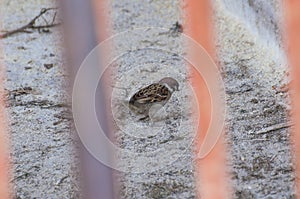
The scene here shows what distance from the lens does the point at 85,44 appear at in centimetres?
54

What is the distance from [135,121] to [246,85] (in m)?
0.21

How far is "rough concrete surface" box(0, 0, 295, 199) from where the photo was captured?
995 mm

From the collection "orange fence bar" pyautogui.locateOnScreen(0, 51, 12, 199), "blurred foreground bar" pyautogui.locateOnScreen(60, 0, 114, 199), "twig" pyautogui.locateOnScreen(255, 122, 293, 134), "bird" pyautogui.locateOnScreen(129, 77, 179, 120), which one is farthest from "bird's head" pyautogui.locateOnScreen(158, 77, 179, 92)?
"blurred foreground bar" pyautogui.locateOnScreen(60, 0, 114, 199)

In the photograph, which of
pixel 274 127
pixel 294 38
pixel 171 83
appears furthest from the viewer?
pixel 171 83

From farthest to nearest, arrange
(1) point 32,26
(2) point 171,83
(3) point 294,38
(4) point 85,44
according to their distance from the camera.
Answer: (1) point 32,26 → (2) point 171,83 → (3) point 294,38 → (4) point 85,44

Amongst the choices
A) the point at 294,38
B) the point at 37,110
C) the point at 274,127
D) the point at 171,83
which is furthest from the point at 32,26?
the point at 294,38

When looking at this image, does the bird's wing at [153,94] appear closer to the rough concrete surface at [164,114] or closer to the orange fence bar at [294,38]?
the rough concrete surface at [164,114]

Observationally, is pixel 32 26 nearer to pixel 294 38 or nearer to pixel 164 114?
pixel 164 114

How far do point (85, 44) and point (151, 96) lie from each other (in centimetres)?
57

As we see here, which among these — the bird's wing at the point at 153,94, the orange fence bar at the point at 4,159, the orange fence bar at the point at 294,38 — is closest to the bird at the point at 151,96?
the bird's wing at the point at 153,94

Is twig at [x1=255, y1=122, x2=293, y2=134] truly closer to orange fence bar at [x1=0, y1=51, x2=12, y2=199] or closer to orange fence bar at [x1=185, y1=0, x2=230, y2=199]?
orange fence bar at [x1=185, y1=0, x2=230, y2=199]

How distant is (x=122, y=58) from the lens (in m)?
1.21

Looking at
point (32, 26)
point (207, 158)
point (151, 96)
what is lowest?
point (207, 158)

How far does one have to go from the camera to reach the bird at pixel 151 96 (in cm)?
110
